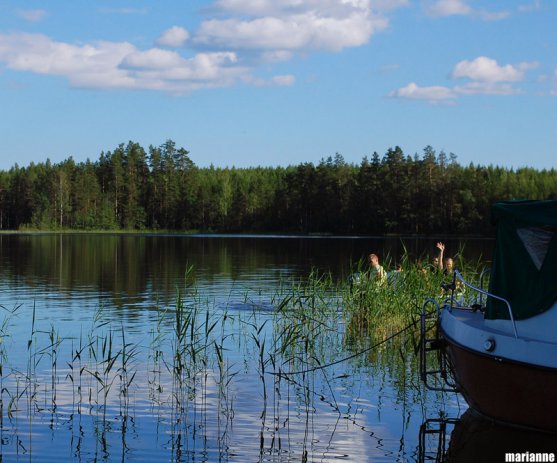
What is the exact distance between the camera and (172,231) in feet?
463

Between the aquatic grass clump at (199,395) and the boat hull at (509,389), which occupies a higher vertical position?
the boat hull at (509,389)

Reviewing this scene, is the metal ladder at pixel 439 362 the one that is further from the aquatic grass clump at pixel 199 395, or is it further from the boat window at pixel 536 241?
the boat window at pixel 536 241

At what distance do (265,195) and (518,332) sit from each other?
132 meters

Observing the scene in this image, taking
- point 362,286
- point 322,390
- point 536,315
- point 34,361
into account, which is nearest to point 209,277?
point 362,286

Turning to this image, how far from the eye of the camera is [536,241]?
11398mm

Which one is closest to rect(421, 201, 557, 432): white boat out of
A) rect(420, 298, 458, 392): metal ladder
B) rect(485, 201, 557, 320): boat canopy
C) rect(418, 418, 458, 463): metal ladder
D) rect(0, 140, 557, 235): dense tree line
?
rect(485, 201, 557, 320): boat canopy

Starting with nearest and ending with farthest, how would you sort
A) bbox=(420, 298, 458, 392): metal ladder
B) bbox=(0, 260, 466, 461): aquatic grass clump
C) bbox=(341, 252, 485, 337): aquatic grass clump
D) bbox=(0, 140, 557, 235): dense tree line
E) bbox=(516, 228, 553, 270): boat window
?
1. bbox=(0, 260, 466, 461): aquatic grass clump
2. bbox=(516, 228, 553, 270): boat window
3. bbox=(420, 298, 458, 392): metal ladder
4. bbox=(341, 252, 485, 337): aquatic grass clump
5. bbox=(0, 140, 557, 235): dense tree line

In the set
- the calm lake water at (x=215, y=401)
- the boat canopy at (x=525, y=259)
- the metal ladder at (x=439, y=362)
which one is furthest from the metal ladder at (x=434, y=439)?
the boat canopy at (x=525, y=259)

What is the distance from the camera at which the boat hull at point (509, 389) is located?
10.8 m

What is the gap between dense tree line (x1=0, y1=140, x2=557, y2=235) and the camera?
390 feet

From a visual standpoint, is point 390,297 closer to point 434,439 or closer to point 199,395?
point 199,395

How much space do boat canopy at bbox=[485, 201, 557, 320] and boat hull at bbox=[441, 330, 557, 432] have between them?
2.50ft

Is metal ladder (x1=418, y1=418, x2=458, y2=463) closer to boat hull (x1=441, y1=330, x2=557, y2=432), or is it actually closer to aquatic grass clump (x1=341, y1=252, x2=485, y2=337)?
boat hull (x1=441, y1=330, x2=557, y2=432)

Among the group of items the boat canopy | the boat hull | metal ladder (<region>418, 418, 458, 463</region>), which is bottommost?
metal ladder (<region>418, 418, 458, 463</region>)
